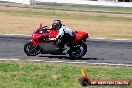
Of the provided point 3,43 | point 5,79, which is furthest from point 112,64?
point 3,43

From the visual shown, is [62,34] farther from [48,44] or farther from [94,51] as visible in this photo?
[94,51]

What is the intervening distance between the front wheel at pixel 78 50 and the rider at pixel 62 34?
42 centimetres

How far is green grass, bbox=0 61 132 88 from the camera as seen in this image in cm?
1430

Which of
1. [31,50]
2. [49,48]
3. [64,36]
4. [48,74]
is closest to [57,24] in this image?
[64,36]

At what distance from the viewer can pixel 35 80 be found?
48.3 feet

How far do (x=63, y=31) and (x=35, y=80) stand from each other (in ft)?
18.1

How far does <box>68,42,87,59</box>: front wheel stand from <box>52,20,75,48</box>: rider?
42cm

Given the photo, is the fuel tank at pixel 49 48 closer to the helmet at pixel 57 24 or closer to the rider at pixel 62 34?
the rider at pixel 62 34

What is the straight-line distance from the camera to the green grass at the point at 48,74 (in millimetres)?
14305

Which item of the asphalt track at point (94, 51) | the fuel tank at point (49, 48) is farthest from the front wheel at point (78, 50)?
the fuel tank at point (49, 48)

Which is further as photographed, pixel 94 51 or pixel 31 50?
pixel 94 51

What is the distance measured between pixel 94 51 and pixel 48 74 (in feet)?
25.4

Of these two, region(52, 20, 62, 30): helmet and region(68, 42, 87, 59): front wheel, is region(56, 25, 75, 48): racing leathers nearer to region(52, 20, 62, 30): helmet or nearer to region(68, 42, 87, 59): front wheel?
region(52, 20, 62, 30): helmet

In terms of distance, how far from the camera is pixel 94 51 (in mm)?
23188
